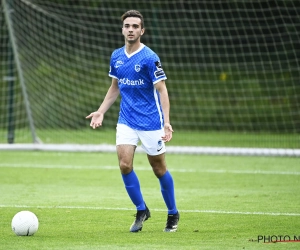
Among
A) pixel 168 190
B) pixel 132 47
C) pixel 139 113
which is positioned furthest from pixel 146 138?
pixel 132 47

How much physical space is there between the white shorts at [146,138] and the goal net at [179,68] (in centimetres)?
948

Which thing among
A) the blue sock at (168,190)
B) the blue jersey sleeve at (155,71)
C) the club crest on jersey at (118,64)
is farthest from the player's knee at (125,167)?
the club crest on jersey at (118,64)

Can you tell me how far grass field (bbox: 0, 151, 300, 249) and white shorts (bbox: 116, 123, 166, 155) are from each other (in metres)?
0.83

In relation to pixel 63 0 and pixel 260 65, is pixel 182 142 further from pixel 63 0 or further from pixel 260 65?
pixel 63 0

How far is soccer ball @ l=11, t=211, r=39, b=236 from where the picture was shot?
7.45m

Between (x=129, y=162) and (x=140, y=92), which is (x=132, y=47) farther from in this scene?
(x=129, y=162)

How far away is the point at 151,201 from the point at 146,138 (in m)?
2.52

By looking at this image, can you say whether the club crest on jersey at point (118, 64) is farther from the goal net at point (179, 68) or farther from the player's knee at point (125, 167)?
the goal net at point (179, 68)

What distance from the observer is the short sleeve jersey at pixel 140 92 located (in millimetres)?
8086

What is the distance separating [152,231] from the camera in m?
8.05

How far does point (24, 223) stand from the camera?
7.48 metres

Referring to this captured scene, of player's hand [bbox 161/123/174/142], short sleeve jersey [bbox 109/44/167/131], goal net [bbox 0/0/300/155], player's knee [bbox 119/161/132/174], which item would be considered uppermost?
short sleeve jersey [bbox 109/44/167/131]

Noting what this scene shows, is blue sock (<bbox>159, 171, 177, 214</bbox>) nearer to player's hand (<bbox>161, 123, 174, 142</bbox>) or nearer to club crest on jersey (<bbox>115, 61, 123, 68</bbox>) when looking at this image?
player's hand (<bbox>161, 123, 174, 142</bbox>)

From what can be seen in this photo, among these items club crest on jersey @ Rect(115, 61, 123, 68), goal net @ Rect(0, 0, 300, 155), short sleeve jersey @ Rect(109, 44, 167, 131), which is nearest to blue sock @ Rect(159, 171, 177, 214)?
short sleeve jersey @ Rect(109, 44, 167, 131)
